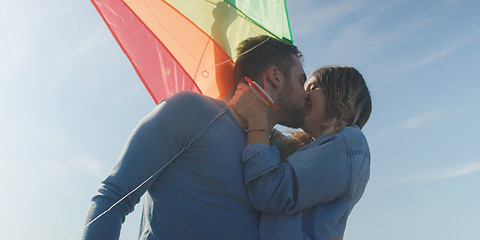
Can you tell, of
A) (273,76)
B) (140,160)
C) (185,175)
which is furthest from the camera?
(273,76)

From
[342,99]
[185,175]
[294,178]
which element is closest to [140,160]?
[185,175]

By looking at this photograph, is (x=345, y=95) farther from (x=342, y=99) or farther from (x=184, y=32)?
(x=184, y=32)

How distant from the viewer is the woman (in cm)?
191

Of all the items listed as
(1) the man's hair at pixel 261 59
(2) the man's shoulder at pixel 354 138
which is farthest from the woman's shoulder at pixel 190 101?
(2) the man's shoulder at pixel 354 138

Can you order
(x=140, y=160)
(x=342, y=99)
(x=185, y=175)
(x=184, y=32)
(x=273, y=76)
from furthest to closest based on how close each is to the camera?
(x=342, y=99), (x=273, y=76), (x=184, y=32), (x=185, y=175), (x=140, y=160)

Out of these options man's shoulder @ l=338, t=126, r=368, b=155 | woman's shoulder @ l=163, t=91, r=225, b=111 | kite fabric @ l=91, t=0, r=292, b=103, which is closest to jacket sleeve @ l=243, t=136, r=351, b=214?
man's shoulder @ l=338, t=126, r=368, b=155

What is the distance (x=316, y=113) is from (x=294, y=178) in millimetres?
683

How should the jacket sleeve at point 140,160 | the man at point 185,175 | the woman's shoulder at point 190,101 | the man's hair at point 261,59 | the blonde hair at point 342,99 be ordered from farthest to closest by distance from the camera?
the blonde hair at point 342,99 < the man's hair at point 261,59 < the woman's shoulder at point 190,101 < the man at point 185,175 < the jacket sleeve at point 140,160

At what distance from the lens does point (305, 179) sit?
1930 millimetres

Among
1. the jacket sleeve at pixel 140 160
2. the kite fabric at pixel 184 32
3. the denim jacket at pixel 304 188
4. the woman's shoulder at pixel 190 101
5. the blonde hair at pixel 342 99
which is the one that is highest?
the kite fabric at pixel 184 32

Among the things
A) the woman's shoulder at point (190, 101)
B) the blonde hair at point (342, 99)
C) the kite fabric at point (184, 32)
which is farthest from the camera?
the blonde hair at point (342, 99)

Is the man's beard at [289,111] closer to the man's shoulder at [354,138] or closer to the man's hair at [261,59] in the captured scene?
the man's hair at [261,59]

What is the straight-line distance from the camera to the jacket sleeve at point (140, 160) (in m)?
1.58

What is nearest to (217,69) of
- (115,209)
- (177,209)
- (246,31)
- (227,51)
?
(227,51)
